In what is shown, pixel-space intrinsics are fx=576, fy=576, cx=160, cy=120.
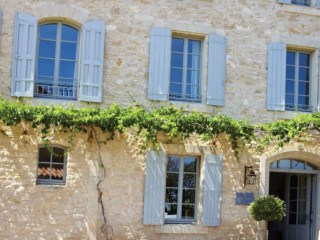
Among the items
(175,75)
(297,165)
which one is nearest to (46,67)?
(175,75)

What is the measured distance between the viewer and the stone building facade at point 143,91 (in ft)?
33.2

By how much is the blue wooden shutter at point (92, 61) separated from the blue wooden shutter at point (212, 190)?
244cm

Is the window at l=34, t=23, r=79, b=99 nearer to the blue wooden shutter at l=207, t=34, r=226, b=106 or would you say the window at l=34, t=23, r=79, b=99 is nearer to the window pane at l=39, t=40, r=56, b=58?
the window pane at l=39, t=40, r=56, b=58

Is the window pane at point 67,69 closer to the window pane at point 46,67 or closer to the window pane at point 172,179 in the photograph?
the window pane at point 46,67

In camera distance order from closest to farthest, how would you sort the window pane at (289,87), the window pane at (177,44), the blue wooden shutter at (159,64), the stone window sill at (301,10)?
1. the blue wooden shutter at (159,64)
2. the window pane at (177,44)
3. the stone window sill at (301,10)
4. the window pane at (289,87)

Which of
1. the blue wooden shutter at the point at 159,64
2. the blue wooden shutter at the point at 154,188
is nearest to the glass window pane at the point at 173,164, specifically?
the blue wooden shutter at the point at 154,188

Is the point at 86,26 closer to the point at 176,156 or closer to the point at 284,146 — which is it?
the point at 176,156

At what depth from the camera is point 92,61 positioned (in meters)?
10.5

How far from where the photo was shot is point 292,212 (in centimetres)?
1273

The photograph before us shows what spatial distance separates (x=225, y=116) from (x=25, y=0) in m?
4.18

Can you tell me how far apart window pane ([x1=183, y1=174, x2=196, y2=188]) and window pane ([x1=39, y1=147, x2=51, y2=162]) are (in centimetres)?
262

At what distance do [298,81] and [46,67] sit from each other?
5.11 metres

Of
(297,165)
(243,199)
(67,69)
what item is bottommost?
(243,199)

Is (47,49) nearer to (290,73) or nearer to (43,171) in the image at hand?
(43,171)
